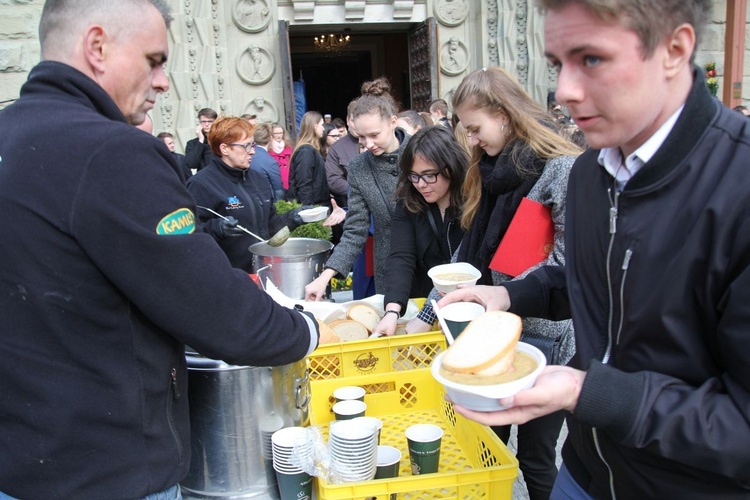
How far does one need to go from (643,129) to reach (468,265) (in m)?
1.30

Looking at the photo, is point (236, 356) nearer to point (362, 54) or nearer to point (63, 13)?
point (63, 13)

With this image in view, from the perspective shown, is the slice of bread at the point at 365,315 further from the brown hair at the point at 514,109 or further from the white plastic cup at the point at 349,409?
the brown hair at the point at 514,109

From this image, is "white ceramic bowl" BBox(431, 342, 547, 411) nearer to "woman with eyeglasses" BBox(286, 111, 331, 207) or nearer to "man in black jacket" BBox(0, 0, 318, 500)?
"man in black jacket" BBox(0, 0, 318, 500)

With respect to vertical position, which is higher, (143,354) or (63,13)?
(63,13)

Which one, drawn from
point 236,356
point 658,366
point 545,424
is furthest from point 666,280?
point 545,424

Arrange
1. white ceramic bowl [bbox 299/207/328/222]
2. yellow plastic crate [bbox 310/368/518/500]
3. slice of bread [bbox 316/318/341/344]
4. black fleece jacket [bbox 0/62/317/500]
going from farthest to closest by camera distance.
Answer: white ceramic bowl [bbox 299/207/328/222] → slice of bread [bbox 316/318/341/344] → yellow plastic crate [bbox 310/368/518/500] → black fleece jacket [bbox 0/62/317/500]

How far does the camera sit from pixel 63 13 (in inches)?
51.6

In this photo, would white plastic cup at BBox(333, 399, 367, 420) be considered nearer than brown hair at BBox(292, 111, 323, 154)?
Yes

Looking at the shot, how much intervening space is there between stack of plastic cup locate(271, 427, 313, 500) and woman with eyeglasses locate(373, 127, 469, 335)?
105cm

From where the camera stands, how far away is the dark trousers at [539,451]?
2037 millimetres

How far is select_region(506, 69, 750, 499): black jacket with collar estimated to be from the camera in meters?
0.92

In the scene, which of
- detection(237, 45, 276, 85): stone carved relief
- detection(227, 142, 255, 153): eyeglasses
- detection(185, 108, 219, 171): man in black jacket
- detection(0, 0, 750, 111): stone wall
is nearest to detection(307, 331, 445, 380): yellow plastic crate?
detection(227, 142, 255, 153): eyeglasses

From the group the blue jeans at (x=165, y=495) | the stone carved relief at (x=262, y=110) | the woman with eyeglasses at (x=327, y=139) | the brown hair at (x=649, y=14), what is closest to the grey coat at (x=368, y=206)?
the blue jeans at (x=165, y=495)

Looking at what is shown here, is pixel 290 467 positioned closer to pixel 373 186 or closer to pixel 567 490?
pixel 567 490
